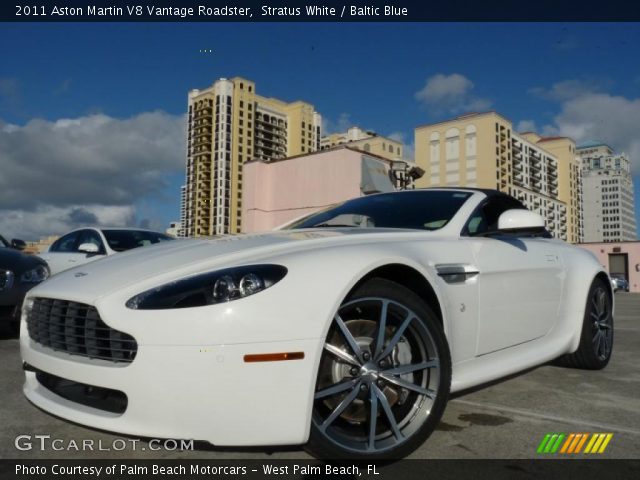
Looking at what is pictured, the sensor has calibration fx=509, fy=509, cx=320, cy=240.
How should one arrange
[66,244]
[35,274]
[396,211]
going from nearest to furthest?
[396,211]
[35,274]
[66,244]

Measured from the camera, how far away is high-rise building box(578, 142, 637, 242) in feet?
509

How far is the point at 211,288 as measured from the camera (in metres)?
1.79

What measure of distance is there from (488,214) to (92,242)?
20.3ft

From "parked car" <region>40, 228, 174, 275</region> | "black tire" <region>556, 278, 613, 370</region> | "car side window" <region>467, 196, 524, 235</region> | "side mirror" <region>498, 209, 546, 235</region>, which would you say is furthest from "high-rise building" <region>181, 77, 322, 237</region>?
"side mirror" <region>498, 209, 546, 235</region>

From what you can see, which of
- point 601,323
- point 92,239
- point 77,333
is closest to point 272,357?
point 77,333

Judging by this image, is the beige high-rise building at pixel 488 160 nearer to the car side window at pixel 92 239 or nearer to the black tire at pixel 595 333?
the car side window at pixel 92 239

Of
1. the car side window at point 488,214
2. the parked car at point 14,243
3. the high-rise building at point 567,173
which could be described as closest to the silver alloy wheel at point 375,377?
the car side window at point 488,214

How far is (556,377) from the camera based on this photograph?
139 inches

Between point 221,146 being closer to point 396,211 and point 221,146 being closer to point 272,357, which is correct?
point 396,211

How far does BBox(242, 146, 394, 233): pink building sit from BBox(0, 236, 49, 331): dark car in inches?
909

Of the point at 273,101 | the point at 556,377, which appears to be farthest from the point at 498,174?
the point at 556,377

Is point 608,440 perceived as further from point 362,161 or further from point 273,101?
point 273,101

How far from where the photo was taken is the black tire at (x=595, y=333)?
3547 mm

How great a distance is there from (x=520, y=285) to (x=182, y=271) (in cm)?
186
